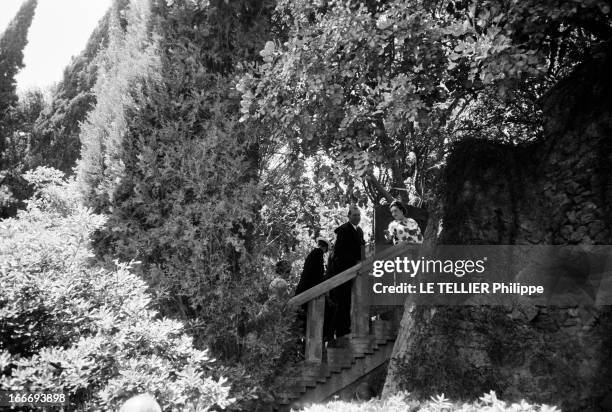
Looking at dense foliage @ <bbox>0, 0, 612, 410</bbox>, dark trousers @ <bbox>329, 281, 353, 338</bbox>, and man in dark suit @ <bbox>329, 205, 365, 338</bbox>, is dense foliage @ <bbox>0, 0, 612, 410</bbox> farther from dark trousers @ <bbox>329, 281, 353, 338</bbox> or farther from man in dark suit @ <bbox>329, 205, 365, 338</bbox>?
dark trousers @ <bbox>329, 281, 353, 338</bbox>

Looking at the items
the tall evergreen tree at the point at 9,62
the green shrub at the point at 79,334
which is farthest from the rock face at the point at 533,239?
the tall evergreen tree at the point at 9,62

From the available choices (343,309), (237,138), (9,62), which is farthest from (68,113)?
(343,309)

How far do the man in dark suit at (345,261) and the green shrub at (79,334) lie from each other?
379 cm

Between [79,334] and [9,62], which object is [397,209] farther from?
[9,62]

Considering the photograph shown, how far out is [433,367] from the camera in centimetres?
684

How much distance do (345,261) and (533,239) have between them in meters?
3.14

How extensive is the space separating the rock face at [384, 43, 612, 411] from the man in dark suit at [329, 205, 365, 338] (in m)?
1.67

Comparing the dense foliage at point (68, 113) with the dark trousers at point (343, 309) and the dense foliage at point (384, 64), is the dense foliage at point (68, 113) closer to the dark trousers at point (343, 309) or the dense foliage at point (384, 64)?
the dense foliage at point (384, 64)

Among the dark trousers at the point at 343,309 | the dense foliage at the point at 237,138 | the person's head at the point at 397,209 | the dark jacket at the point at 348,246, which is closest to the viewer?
the dense foliage at the point at 237,138

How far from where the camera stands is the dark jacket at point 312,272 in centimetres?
944

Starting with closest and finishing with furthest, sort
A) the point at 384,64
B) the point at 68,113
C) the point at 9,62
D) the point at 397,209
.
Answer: the point at 384,64
the point at 397,209
the point at 9,62
the point at 68,113

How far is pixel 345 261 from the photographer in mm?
9219

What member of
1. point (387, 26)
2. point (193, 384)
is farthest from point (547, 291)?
point (193, 384)

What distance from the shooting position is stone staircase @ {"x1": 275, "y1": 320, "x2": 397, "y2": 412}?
8.09m
